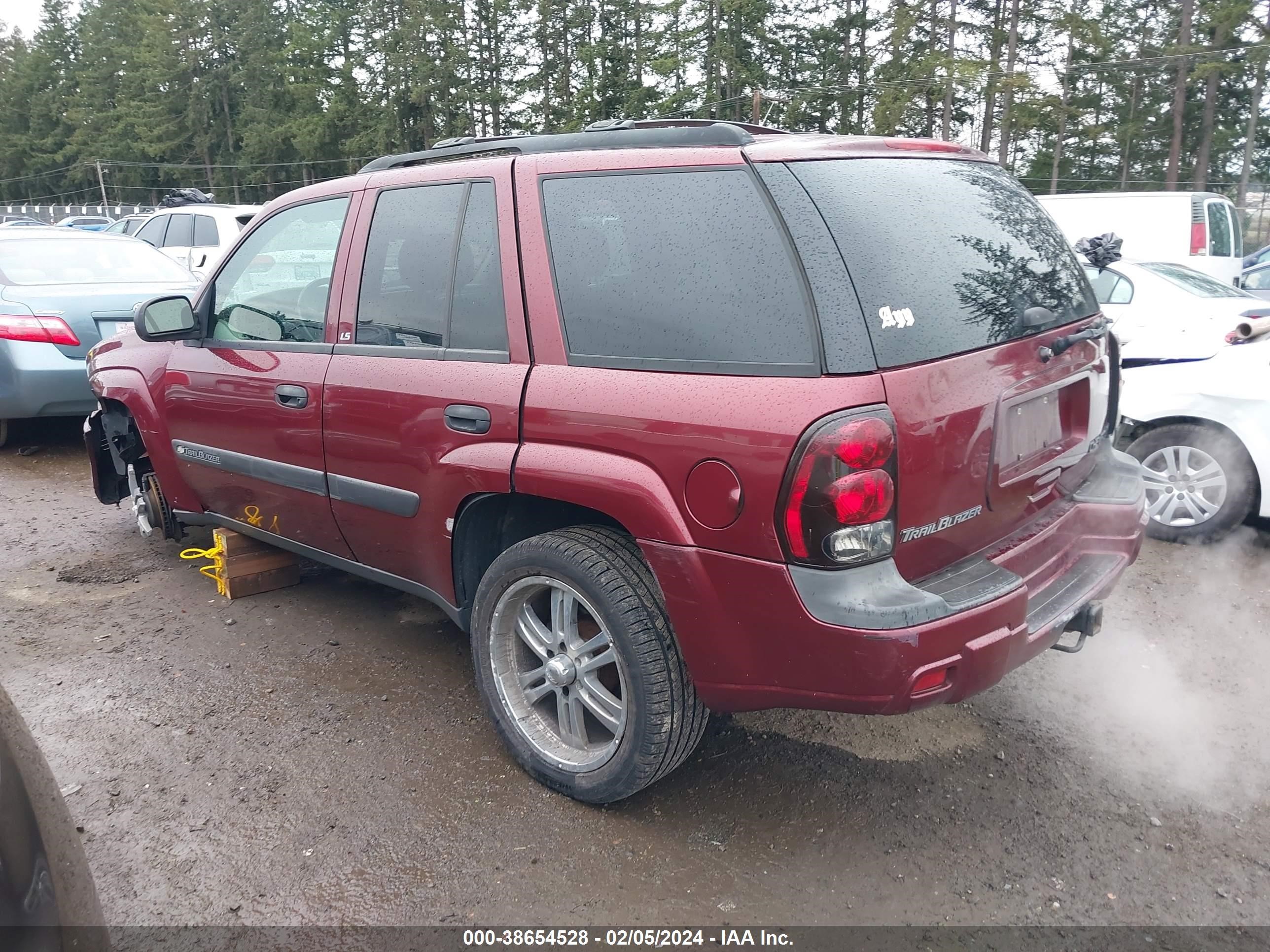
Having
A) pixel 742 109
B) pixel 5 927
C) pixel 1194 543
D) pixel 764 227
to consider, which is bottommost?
pixel 1194 543

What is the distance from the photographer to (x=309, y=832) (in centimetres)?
269

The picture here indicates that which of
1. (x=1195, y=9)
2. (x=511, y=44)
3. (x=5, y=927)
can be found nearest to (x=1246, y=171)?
(x=1195, y=9)

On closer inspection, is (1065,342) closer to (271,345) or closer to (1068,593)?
(1068,593)

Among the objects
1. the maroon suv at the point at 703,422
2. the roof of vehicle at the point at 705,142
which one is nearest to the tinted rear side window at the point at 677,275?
the maroon suv at the point at 703,422

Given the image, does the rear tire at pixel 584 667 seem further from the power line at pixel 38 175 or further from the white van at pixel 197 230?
the power line at pixel 38 175

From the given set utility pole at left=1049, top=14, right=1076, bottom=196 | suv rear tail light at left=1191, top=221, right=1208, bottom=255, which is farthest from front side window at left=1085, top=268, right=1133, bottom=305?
utility pole at left=1049, top=14, right=1076, bottom=196

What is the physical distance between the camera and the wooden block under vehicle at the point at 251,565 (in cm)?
431

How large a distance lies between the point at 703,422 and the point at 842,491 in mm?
380

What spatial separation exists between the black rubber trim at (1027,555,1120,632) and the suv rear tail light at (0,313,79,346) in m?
6.45

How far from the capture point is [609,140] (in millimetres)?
2705

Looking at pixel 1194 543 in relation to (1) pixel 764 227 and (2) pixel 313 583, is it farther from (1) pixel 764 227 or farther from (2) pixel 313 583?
(2) pixel 313 583

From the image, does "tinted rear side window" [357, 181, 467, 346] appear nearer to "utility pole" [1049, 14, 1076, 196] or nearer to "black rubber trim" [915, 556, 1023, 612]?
"black rubber trim" [915, 556, 1023, 612]

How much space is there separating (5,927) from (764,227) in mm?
2029

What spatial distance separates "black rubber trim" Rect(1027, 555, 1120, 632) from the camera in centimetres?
251
